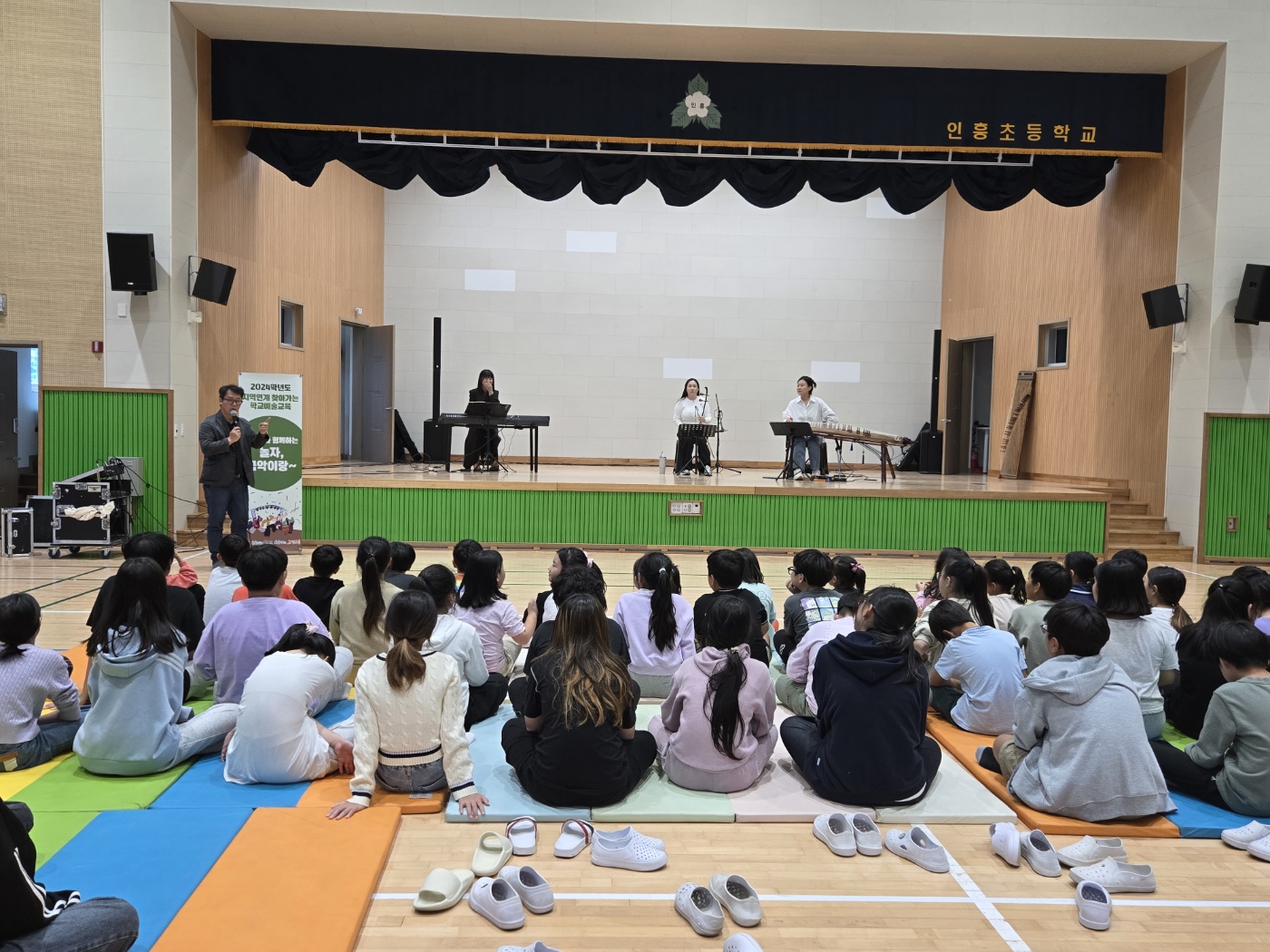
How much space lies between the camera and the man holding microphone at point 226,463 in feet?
24.2

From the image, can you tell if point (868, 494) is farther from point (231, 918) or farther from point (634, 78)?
point (231, 918)

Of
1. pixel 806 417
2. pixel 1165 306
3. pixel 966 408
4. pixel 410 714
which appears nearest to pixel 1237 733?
pixel 410 714

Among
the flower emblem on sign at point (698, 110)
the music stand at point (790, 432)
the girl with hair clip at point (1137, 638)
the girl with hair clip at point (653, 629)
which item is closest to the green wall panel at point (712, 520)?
the music stand at point (790, 432)

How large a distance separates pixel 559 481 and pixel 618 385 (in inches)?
215

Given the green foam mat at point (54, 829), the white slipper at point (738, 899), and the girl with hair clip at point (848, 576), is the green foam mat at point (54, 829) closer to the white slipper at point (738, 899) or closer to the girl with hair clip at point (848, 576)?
the white slipper at point (738, 899)

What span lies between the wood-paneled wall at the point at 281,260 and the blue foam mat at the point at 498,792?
710 cm

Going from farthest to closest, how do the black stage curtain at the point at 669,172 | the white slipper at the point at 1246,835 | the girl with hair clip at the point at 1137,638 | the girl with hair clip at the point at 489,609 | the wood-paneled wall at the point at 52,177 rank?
the black stage curtain at the point at 669,172
the wood-paneled wall at the point at 52,177
the girl with hair clip at the point at 489,609
the girl with hair clip at the point at 1137,638
the white slipper at the point at 1246,835

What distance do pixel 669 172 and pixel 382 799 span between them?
8.08m

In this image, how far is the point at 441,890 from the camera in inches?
107

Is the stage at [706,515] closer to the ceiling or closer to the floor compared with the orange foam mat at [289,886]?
closer to the ceiling

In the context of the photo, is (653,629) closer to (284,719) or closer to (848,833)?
(848,833)

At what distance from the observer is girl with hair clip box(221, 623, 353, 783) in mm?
3383

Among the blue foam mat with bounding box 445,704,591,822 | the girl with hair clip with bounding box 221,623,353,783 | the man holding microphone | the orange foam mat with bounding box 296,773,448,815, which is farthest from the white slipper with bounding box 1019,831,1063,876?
the man holding microphone

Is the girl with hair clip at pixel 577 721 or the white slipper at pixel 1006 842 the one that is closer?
the white slipper at pixel 1006 842
